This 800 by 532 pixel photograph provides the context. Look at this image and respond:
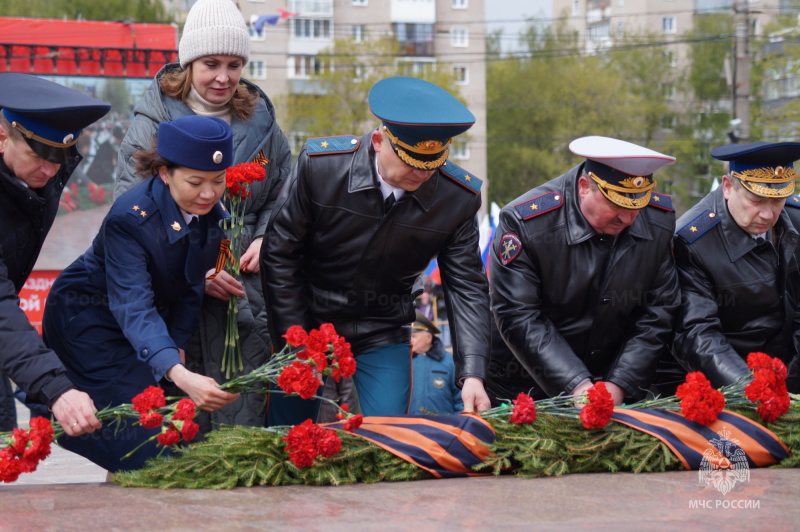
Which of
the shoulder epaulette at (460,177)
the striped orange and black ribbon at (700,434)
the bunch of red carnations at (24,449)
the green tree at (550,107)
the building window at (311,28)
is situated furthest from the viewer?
the building window at (311,28)

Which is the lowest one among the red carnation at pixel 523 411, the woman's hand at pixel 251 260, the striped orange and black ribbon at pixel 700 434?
the striped orange and black ribbon at pixel 700 434

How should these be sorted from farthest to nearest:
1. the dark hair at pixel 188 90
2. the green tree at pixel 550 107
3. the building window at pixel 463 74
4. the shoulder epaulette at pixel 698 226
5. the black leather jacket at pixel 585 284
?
the building window at pixel 463 74 < the green tree at pixel 550 107 < the shoulder epaulette at pixel 698 226 < the black leather jacket at pixel 585 284 < the dark hair at pixel 188 90

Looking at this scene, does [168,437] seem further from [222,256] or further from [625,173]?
[625,173]

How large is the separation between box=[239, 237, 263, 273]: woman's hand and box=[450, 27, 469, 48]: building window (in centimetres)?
5004

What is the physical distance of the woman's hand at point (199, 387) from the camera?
13.0 ft

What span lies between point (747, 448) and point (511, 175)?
164 feet

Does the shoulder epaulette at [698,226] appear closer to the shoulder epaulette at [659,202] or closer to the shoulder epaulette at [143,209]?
the shoulder epaulette at [659,202]

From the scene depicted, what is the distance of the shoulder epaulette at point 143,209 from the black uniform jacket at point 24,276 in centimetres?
41

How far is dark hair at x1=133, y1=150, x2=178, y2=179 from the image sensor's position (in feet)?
14.1

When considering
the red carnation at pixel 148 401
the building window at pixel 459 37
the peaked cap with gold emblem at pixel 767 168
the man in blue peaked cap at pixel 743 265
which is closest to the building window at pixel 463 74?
the building window at pixel 459 37

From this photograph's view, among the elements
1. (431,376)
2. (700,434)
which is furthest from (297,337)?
(431,376)

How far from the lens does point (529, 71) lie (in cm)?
5334

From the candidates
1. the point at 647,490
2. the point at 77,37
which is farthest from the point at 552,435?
the point at 77,37

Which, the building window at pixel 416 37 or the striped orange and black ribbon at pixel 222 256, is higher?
the striped orange and black ribbon at pixel 222 256
